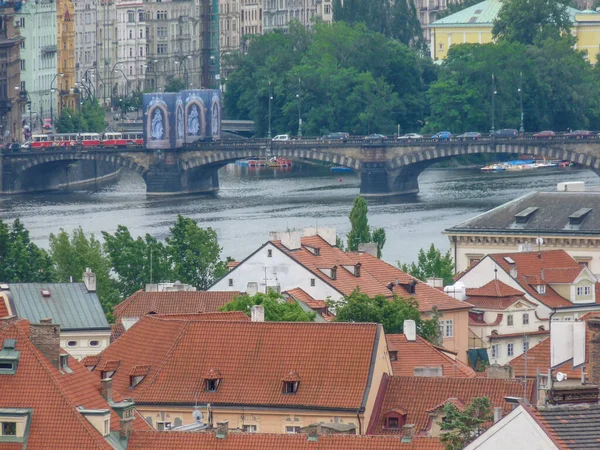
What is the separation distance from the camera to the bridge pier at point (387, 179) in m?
180

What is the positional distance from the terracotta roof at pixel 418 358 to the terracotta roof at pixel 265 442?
578 inches

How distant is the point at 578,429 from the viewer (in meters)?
31.7

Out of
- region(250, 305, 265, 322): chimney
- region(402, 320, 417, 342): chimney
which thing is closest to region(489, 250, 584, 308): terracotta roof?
region(402, 320, 417, 342): chimney

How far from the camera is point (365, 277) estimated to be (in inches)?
3103

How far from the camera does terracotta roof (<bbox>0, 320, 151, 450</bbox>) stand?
41125 millimetres

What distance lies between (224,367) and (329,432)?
7.37 meters

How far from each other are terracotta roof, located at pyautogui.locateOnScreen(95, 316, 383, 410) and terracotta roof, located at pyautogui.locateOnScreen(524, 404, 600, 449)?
17.3 metres

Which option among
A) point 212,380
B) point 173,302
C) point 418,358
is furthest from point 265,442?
point 173,302

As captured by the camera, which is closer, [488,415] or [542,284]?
[488,415]

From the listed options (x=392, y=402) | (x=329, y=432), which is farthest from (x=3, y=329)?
(x=392, y=402)

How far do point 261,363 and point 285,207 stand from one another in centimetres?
11015

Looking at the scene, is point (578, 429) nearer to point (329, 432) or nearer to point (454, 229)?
point (329, 432)

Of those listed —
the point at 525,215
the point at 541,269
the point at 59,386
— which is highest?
the point at 59,386

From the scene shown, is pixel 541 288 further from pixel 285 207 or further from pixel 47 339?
pixel 285 207
